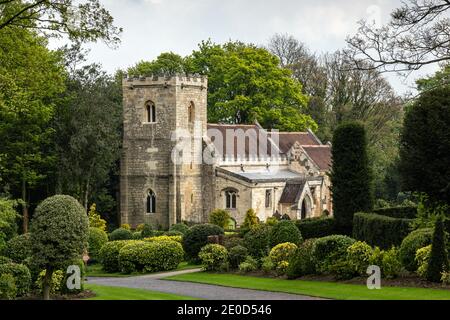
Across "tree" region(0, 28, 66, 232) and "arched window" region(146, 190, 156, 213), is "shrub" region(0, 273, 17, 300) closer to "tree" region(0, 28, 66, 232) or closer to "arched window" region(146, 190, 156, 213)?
"tree" region(0, 28, 66, 232)

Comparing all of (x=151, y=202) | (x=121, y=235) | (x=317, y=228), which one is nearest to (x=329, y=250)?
(x=317, y=228)

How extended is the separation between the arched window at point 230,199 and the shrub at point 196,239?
64.7 feet

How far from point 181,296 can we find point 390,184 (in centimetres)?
4882

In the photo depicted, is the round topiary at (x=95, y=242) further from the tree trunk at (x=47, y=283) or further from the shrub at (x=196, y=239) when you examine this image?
the tree trunk at (x=47, y=283)

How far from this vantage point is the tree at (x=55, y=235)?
26688 mm

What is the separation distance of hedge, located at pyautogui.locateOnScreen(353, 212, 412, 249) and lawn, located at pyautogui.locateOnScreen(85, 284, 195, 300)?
32.5 feet

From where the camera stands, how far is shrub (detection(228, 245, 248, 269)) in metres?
35.5

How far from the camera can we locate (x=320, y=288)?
27141 mm

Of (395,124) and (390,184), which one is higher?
(395,124)

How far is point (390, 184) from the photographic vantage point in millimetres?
73062

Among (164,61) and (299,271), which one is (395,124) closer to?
(164,61)

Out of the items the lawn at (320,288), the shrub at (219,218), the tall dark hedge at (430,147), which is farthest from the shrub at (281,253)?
the shrub at (219,218)

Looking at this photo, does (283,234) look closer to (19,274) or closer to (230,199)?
(19,274)
